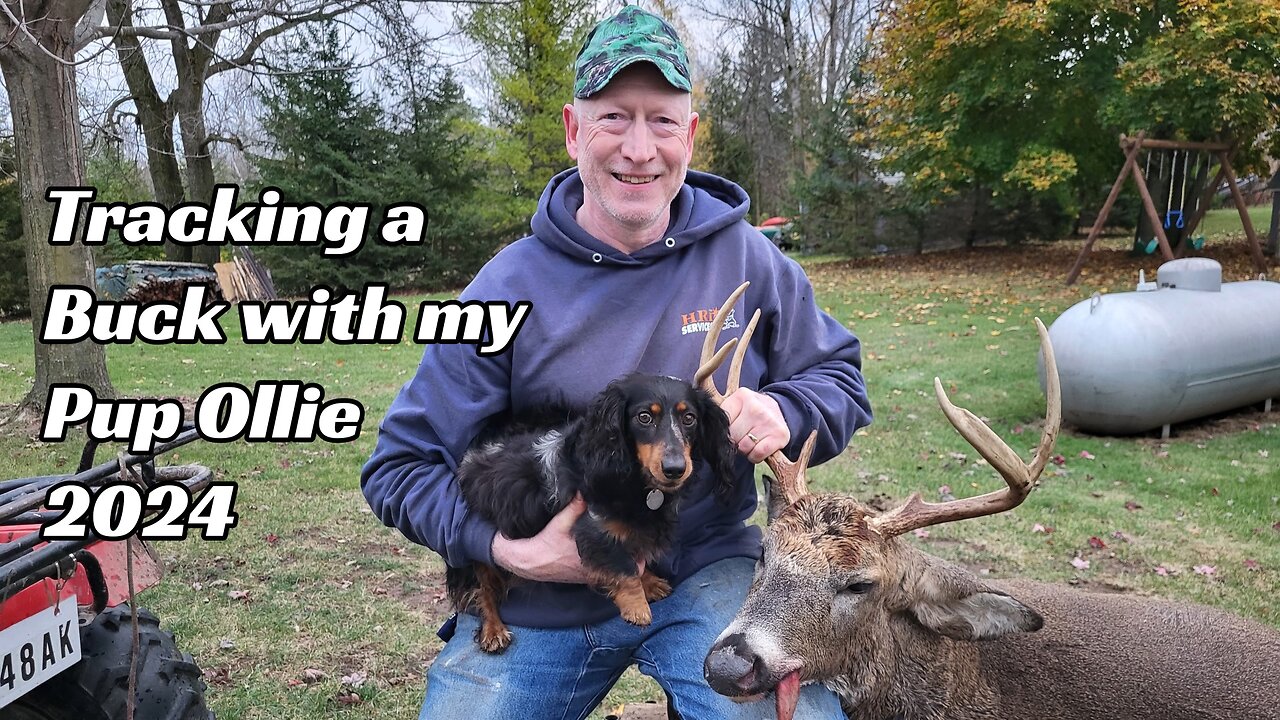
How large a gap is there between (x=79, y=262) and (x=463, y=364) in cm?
780

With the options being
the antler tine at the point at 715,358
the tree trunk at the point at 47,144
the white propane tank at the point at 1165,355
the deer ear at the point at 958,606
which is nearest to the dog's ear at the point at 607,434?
the antler tine at the point at 715,358

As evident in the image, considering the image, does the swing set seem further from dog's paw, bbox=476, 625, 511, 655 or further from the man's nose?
dog's paw, bbox=476, 625, 511, 655

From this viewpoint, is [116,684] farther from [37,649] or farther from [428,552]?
[428,552]

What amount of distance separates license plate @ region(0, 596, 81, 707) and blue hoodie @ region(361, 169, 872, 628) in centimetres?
101

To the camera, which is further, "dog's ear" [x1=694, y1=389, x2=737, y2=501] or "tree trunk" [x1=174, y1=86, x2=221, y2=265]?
"tree trunk" [x1=174, y1=86, x2=221, y2=265]

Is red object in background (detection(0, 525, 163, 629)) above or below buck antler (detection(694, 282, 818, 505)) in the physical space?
below

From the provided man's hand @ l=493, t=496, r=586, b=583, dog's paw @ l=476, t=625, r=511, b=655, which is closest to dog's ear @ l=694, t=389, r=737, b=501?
man's hand @ l=493, t=496, r=586, b=583

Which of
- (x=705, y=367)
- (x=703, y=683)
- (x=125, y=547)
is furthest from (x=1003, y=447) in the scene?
(x=125, y=547)

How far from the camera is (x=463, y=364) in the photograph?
247 centimetres

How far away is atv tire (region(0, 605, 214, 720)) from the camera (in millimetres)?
2809

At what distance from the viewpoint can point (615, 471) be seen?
2221mm

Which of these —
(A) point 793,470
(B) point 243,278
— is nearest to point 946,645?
(A) point 793,470

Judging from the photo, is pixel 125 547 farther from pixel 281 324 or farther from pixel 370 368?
pixel 370 368

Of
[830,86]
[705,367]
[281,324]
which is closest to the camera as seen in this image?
[705,367]
